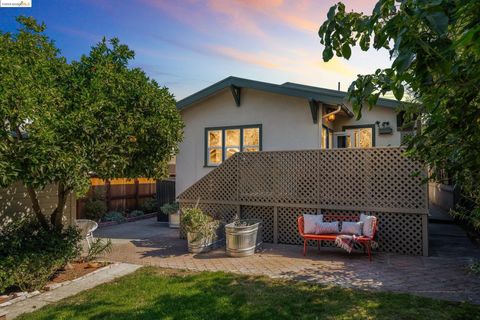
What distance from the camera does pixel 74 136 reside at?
16.8 ft

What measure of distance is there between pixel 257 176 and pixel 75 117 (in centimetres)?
531

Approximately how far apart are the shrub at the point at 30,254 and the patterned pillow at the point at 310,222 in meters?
4.96

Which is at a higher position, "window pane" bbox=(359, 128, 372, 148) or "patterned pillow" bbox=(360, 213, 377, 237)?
"window pane" bbox=(359, 128, 372, 148)

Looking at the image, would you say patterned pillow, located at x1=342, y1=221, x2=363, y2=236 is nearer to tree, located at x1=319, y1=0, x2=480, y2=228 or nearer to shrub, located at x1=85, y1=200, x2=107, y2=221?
tree, located at x1=319, y1=0, x2=480, y2=228

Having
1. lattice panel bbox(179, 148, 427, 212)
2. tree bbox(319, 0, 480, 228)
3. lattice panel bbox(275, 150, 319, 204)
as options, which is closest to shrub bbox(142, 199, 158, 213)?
lattice panel bbox(179, 148, 427, 212)

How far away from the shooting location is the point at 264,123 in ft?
36.0

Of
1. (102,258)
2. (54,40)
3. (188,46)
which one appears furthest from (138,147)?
(188,46)

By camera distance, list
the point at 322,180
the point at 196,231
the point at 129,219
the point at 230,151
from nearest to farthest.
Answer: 1. the point at 196,231
2. the point at 322,180
3. the point at 230,151
4. the point at 129,219

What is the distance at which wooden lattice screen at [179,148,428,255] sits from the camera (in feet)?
25.0

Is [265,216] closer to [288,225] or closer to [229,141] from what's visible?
[288,225]

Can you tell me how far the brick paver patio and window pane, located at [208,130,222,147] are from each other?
3.96 meters

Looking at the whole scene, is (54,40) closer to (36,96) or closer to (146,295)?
(36,96)

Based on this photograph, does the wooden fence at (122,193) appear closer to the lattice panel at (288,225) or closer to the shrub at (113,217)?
the shrub at (113,217)

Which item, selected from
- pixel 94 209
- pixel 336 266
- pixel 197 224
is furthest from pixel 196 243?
pixel 94 209
